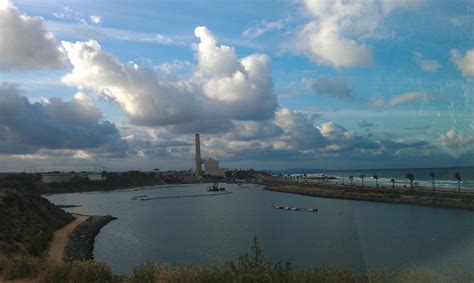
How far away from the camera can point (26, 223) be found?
124 feet

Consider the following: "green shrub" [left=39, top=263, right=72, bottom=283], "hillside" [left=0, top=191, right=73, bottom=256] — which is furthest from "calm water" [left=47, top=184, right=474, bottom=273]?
Answer: "green shrub" [left=39, top=263, right=72, bottom=283]

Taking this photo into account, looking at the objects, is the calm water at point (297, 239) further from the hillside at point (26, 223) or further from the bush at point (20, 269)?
the bush at point (20, 269)

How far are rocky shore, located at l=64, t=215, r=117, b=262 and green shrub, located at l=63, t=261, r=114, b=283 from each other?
17.0 meters

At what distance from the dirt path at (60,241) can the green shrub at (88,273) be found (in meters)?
12.4

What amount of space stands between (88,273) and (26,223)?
2960cm

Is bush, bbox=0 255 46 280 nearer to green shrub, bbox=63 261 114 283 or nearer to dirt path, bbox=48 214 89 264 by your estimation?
green shrub, bbox=63 261 114 283

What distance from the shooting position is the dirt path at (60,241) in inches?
1148

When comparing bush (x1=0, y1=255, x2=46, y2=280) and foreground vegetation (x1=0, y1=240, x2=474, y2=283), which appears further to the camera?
bush (x1=0, y1=255, x2=46, y2=280)

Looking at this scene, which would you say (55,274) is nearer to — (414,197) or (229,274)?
(229,274)

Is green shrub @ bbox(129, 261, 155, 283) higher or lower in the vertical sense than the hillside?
higher

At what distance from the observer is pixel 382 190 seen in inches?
3174

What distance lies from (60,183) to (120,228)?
10997 centimetres

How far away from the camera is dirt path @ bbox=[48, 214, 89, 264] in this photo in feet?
95.7

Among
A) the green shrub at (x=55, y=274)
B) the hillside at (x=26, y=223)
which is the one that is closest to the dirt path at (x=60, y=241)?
the hillside at (x=26, y=223)
